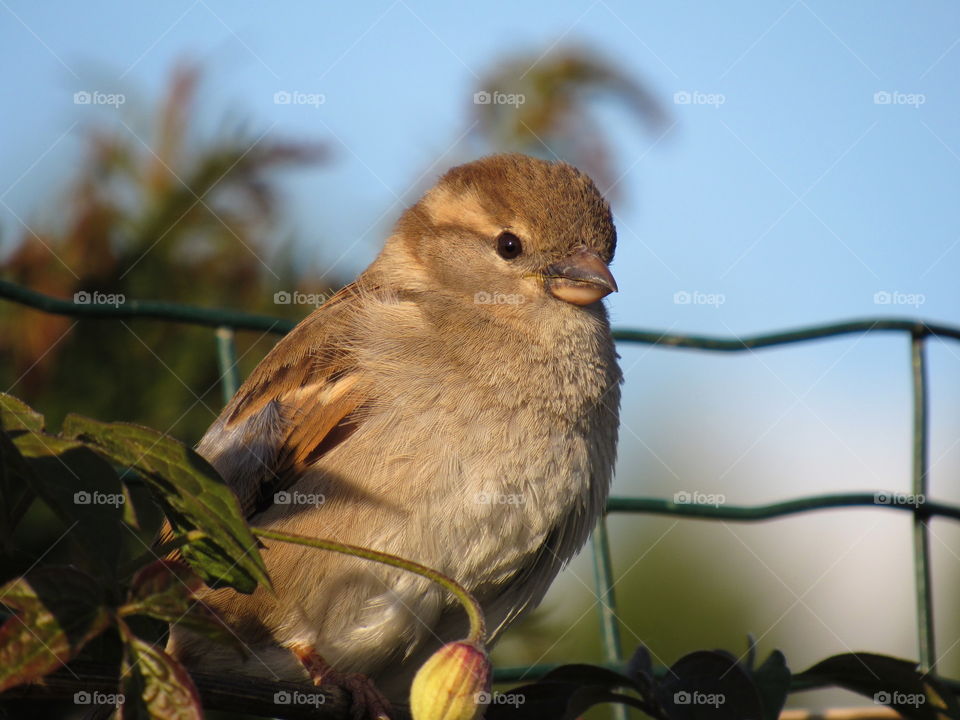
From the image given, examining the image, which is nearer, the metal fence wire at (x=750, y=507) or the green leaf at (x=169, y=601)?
the green leaf at (x=169, y=601)

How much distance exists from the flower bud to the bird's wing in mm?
1229

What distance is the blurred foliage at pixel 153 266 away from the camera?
10.3ft

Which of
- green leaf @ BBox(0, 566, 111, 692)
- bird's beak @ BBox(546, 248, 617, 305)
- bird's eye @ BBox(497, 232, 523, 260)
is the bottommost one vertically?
green leaf @ BBox(0, 566, 111, 692)

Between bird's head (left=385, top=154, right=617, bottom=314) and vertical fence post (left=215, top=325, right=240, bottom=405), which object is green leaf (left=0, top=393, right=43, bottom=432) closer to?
vertical fence post (left=215, top=325, right=240, bottom=405)

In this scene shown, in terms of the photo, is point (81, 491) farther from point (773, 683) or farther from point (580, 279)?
point (580, 279)

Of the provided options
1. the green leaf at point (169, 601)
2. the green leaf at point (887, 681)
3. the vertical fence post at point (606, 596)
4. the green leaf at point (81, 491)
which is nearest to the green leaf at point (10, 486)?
the green leaf at point (81, 491)

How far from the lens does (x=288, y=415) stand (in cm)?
277

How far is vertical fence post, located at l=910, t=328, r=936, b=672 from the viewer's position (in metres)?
2.89

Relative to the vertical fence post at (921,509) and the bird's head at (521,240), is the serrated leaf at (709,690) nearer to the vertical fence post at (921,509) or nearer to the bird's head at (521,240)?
the vertical fence post at (921,509)

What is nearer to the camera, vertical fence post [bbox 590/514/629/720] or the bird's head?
vertical fence post [bbox 590/514/629/720]

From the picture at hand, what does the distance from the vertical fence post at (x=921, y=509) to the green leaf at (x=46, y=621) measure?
2.26 meters

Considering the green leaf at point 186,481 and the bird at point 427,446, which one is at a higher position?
the bird at point 427,446

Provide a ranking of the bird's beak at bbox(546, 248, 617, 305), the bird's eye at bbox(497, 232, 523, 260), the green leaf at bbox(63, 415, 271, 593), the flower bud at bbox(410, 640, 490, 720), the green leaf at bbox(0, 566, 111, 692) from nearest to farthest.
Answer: the green leaf at bbox(0, 566, 111, 692), the green leaf at bbox(63, 415, 271, 593), the flower bud at bbox(410, 640, 490, 720), the bird's beak at bbox(546, 248, 617, 305), the bird's eye at bbox(497, 232, 523, 260)

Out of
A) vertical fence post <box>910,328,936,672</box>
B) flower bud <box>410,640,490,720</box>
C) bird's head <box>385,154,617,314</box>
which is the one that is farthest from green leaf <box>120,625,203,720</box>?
vertical fence post <box>910,328,936,672</box>
